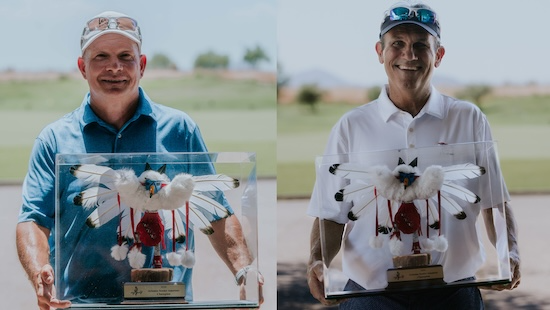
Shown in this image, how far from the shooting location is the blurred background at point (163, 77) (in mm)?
6934

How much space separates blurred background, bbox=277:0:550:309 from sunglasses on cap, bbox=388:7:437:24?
20.2ft

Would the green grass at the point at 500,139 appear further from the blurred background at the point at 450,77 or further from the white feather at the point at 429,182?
the white feather at the point at 429,182

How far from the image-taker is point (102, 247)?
211cm

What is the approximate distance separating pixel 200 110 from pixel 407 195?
226 inches

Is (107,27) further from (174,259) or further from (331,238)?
(331,238)

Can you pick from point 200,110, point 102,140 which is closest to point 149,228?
point 102,140

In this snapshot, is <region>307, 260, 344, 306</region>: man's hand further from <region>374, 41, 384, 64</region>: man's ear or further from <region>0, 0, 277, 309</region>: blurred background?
<region>0, 0, 277, 309</region>: blurred background

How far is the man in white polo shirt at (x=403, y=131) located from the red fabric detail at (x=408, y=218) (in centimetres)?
11

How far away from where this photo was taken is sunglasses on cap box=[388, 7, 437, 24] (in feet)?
7.22

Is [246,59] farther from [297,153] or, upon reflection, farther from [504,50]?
[504,50]

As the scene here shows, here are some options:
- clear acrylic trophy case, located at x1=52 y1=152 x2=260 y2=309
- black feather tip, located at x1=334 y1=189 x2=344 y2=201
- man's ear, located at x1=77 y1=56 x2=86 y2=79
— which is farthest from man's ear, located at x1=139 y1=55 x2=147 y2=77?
black feather tip, located at x1=334 y1=189 x2=344 y2=201

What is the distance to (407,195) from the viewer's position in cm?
213

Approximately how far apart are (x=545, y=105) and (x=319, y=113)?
276 centimetres

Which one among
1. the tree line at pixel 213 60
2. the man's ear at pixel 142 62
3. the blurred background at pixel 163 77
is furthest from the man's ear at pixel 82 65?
the tree line at pixel 213 60
